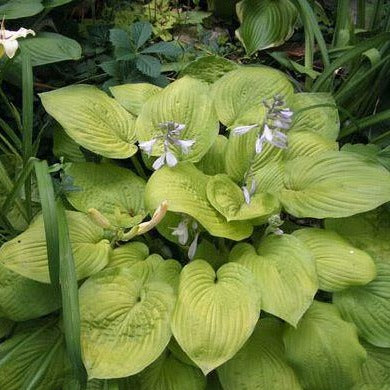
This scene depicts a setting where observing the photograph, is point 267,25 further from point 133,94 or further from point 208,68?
point 133,94

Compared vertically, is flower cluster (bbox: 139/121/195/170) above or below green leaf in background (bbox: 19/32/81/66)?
below

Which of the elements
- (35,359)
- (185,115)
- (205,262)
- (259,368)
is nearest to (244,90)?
(185,115)

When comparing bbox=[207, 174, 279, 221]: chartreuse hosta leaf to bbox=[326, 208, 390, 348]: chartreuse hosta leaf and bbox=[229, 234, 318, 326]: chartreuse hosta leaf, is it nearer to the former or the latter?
bbox=[229, 234, 318, 326]: chartreuse hosta leaf

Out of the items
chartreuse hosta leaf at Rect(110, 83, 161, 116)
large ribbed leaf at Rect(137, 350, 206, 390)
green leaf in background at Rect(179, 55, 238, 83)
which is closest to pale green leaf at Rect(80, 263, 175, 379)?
large ribbed leaf at Rect(137, 350, 206, 390)

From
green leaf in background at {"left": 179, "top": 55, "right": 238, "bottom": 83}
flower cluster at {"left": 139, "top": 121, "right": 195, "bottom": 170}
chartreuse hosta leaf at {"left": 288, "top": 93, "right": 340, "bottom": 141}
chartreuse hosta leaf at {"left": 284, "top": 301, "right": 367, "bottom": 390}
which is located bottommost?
chartreuse hosta leaf at {"left": 284, "top": 301, "right": 367, "bottom": 390}

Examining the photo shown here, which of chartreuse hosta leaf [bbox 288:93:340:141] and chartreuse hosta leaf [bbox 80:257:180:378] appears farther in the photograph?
chartreuse hosta leaf [bbox 288:93:340:141]

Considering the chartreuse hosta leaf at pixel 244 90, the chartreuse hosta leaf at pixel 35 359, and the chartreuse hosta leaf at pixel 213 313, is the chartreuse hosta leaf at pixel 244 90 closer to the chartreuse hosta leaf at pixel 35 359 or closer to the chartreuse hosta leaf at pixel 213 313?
the chartreuse hosta leaf at pixel 213 313

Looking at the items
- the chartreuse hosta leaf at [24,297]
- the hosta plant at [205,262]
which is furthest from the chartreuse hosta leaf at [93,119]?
the chartreuse hosta leaf at [24,297]
